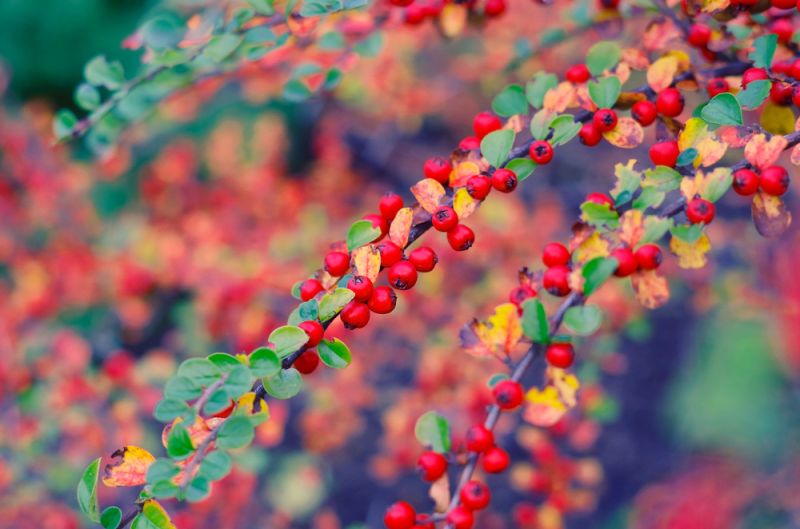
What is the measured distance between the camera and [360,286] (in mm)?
877

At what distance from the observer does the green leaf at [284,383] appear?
2.79 ft

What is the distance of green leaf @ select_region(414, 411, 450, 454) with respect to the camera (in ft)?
3.33

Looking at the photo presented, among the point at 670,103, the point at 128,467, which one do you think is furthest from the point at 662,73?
the point at 128,467

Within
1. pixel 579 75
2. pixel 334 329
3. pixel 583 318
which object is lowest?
pixel 334 329

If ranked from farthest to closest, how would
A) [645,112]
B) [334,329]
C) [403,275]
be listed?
[334,329] < [645,112] < [403,275]

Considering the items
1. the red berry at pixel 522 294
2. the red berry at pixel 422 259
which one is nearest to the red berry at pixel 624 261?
the red berry at pixel 522 294

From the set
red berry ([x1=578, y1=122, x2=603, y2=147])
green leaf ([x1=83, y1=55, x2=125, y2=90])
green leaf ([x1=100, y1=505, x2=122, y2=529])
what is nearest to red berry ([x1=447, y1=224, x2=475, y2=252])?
red berry ([x1=578, y1=122, x2=603, y2=147])

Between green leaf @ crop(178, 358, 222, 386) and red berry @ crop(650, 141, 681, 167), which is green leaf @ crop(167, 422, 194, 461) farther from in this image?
red berry @ crop(650, 141, 681, 167)

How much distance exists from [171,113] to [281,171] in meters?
1.02

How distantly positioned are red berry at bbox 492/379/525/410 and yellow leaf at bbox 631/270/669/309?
0.68 ft

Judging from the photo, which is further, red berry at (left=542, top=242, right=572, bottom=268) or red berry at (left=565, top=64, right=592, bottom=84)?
red berry at (left=565, top=64, right=592, bottom=84)

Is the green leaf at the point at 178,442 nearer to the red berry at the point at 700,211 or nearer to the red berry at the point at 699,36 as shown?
the red berry at the point at 700,211

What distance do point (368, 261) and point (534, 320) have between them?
0.74 ft

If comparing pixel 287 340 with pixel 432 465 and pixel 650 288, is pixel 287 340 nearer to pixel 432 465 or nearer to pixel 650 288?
pixel 432 465
